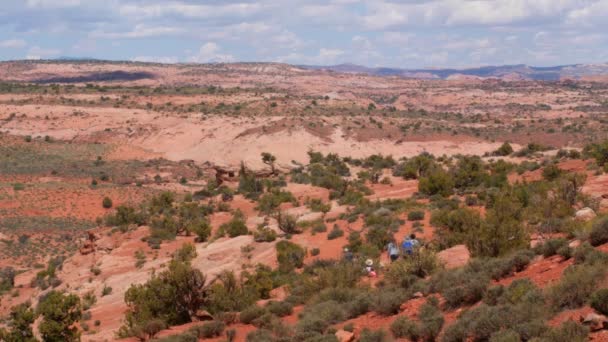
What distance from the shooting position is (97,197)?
47.4m

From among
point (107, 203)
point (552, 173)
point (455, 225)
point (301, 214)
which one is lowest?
point (107, 203)

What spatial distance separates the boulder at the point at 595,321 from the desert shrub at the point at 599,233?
14.0 feet

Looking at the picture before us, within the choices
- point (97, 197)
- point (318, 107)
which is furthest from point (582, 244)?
point (318, 107)

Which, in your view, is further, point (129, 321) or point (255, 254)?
point (255, 254)

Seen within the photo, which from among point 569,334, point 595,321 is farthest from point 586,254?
point 569,334

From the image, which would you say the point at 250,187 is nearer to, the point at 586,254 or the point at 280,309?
the point at 280,309

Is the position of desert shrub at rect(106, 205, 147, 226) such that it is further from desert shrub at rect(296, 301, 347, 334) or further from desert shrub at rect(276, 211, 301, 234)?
desert shrub at rect(296, 301, 347, 334)

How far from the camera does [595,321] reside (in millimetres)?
9156

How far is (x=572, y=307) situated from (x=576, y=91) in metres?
128

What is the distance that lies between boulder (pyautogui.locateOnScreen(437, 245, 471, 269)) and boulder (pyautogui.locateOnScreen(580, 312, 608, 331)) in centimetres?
773

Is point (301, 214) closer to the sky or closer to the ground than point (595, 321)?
closer to the ground

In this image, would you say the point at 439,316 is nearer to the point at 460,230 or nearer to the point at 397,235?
the point at 460,230

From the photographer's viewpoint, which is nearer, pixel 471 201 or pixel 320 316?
pixel 320 316

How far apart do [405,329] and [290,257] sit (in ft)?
36.6
